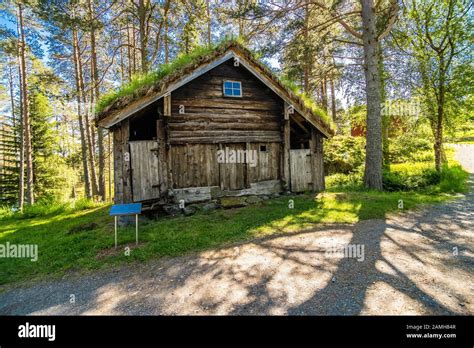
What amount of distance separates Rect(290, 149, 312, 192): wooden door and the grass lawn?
0.59 m

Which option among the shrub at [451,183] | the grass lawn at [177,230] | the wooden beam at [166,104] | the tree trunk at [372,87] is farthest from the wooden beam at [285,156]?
the shrub at [451,183]

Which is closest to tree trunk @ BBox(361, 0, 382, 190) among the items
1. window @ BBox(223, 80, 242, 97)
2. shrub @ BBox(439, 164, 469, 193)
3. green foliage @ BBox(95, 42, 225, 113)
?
shrub @ BBox(439, 164, 469, 193)

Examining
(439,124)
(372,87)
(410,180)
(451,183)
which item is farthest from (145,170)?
(439,124)

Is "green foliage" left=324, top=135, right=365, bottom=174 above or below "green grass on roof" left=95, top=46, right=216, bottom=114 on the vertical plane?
below

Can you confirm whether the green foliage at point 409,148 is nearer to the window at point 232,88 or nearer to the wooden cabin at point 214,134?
the wooden cabin at point 214,134

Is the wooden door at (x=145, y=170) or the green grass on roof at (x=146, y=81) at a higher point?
the green grass on roof at (x=146, y=81)

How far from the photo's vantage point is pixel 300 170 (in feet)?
37.3

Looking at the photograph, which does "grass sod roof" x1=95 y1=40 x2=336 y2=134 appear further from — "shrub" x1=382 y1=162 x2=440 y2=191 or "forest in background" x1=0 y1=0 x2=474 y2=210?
"shrub" x1=382 y1=162 x2=440 y2=191

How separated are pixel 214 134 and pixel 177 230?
163 inches

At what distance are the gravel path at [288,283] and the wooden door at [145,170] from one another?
3.77 meters

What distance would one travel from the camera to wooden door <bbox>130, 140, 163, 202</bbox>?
8312 millimetres

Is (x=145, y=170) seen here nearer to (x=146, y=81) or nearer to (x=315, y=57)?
(x=146, y=81)

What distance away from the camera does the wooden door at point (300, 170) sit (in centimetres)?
1120
